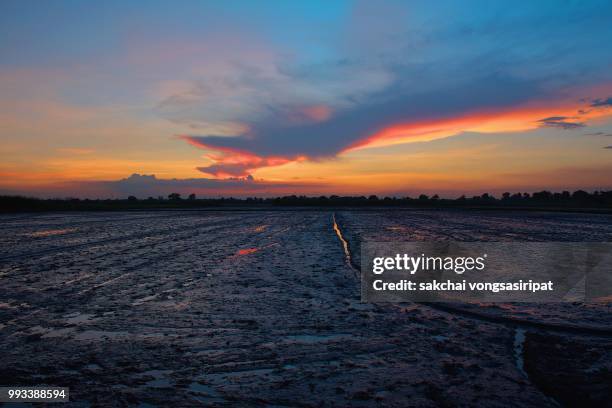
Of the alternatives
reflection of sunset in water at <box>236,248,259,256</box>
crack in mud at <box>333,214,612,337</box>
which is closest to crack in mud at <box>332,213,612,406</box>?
crack in mud at <box>333,214,612,337</box>

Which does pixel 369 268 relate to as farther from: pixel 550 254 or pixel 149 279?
pixel 550 254

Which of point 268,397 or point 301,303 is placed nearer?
point 268,397

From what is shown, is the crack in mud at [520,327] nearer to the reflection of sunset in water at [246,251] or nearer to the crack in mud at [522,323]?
the crack in mud at [522,323]

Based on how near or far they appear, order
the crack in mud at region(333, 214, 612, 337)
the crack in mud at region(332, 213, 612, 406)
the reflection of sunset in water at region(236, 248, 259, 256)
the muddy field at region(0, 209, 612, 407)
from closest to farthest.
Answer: the muddy field at region(0, 209, 612, 407), the crack in mud at region(332, 213, 612, 406), the crack in mud at region(333, 214, 612, 337), the reflection of sunset in water at region(236, 248, 259, 256)

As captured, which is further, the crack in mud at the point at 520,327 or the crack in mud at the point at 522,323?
the crack in mud at the point at 522,323

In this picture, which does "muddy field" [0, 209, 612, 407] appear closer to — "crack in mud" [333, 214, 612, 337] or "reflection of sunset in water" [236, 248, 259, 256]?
"crack in mud" [333, 214, 612, 337]

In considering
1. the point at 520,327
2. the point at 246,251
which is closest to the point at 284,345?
the point at 520,327

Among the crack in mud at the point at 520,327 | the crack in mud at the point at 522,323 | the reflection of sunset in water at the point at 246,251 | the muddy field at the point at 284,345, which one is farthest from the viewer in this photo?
the reflection of sunset in water at the point at 246,251

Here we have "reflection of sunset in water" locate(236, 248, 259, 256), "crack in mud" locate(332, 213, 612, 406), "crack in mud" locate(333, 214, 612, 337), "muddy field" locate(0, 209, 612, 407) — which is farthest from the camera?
"reflection of sunset in water" locate(236, 248, 259, 256)

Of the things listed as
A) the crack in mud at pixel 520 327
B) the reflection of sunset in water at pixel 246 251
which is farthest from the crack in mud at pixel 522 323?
the reflection of sunset in water at pixel 246 251

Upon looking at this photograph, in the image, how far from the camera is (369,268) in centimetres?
1108

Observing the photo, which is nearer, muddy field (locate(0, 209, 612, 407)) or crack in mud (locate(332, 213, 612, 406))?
muddy field (locate(0, 209, 612, 407))

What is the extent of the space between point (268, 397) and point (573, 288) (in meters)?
7.40

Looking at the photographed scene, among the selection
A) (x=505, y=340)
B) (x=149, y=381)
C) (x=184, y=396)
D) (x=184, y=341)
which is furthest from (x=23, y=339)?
(x=505, y=340)
